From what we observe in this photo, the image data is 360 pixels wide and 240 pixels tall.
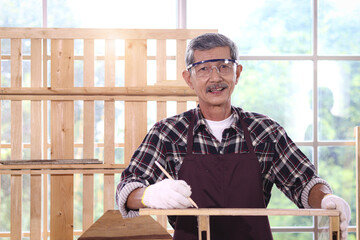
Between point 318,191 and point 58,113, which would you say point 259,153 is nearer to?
point 318,191

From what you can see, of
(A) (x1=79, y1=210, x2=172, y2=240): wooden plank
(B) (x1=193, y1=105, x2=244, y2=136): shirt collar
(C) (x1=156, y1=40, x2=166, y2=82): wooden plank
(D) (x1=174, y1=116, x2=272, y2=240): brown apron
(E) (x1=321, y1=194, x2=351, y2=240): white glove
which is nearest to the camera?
(E) (x1=321, y1=194, x2=351, y2=240): white glove

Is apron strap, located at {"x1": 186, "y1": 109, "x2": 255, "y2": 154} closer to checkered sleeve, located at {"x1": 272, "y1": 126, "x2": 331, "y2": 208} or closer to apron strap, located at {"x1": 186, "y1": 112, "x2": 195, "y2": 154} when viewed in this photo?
apron strap, located at {"x1": 186, "y1": 112, "x2": 195, "y2": 154}

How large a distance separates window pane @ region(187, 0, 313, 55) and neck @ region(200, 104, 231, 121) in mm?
2143

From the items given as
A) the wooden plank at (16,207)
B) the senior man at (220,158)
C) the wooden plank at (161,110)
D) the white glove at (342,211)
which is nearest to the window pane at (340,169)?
the wooden plank at (161,110)

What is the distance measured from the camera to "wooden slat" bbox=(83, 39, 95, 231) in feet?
11.1

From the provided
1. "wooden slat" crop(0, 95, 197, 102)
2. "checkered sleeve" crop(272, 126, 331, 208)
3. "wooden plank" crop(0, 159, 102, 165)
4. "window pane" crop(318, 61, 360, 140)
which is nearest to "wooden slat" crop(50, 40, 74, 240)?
"wooden slat" crop(0, 95, 197, 102)

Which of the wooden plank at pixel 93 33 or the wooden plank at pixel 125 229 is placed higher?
the wooden plank at pixel 93 33

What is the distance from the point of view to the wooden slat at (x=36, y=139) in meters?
3.38

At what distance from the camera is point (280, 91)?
414 cm

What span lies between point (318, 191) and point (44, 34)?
7.98 ft

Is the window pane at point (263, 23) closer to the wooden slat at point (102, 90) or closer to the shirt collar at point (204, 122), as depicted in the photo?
the wooden slat at point (102, 90)

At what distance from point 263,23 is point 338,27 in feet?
2.29

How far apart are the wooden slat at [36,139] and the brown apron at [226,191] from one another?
5.83 ft

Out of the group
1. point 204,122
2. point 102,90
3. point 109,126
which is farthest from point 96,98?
point 204,122
